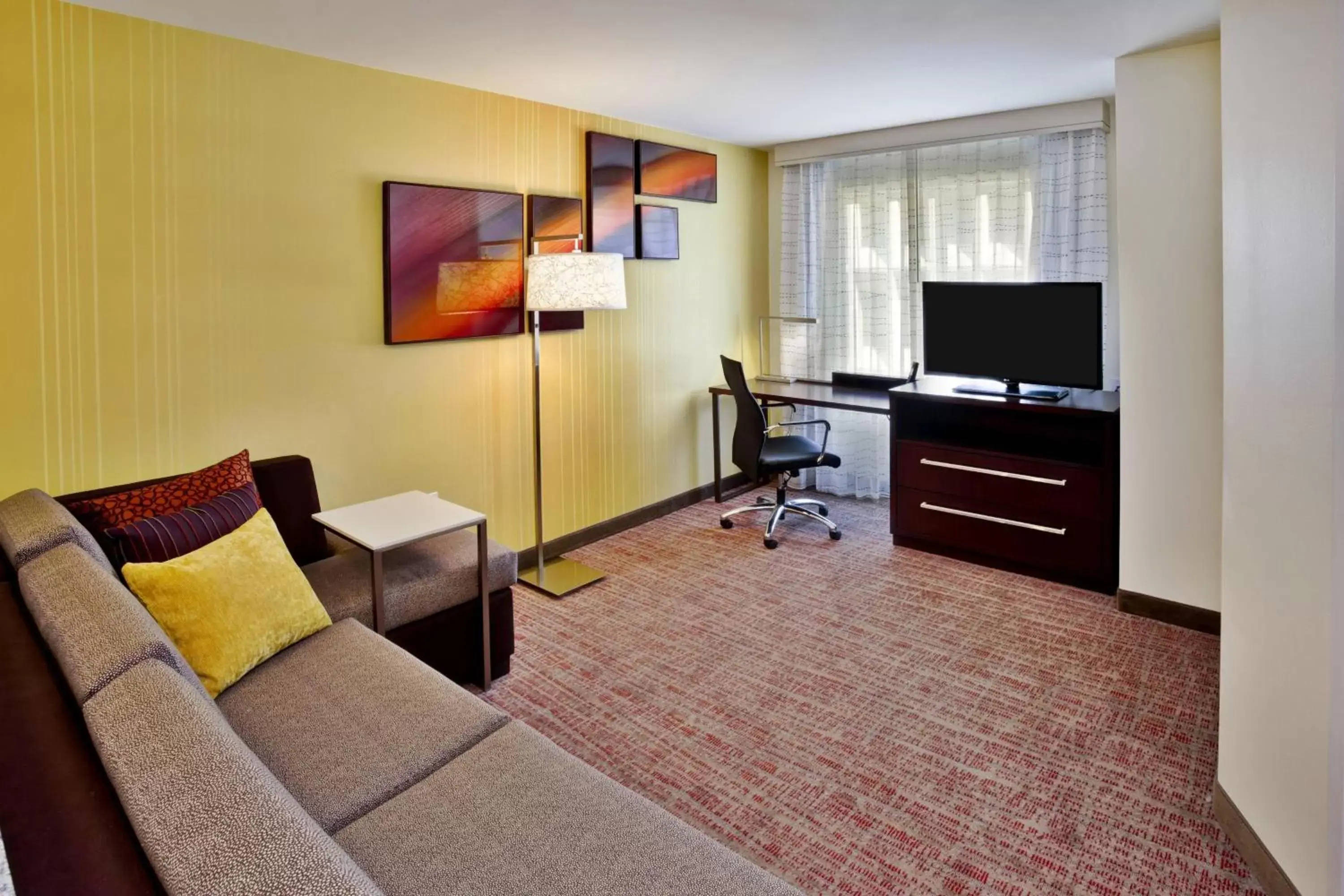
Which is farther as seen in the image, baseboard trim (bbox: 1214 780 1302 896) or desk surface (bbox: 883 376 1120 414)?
desk surface (bbox: 883 376 1120 414)

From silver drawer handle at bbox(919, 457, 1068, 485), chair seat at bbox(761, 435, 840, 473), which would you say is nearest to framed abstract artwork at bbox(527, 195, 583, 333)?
chair seat at bbox(761, 435, 840, 473)

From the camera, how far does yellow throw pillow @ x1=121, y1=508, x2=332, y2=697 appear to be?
2096 mm

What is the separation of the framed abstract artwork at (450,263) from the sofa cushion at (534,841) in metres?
2.25

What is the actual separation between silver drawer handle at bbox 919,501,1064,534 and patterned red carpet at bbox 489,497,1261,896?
0.85ft

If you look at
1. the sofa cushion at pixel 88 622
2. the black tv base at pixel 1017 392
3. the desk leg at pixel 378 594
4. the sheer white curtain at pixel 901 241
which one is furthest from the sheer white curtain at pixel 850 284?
the sofa cushion at pixel 88 622

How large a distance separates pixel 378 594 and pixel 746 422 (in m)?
2.50

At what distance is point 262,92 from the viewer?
304 cm

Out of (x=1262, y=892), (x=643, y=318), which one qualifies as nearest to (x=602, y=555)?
(x=643, y=318)

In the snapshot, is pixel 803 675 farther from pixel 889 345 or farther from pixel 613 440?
pixel 889 345

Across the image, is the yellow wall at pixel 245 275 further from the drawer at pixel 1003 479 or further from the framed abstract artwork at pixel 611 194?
the drawer at pixel 1003 479

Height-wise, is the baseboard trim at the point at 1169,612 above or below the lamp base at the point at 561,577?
below

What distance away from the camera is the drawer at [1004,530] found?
386cm

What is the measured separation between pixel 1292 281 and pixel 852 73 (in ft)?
7.33

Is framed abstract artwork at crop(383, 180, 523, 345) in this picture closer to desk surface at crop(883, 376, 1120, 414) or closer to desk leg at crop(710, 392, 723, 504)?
desk leg at crop(710, 392, 723, 504)
